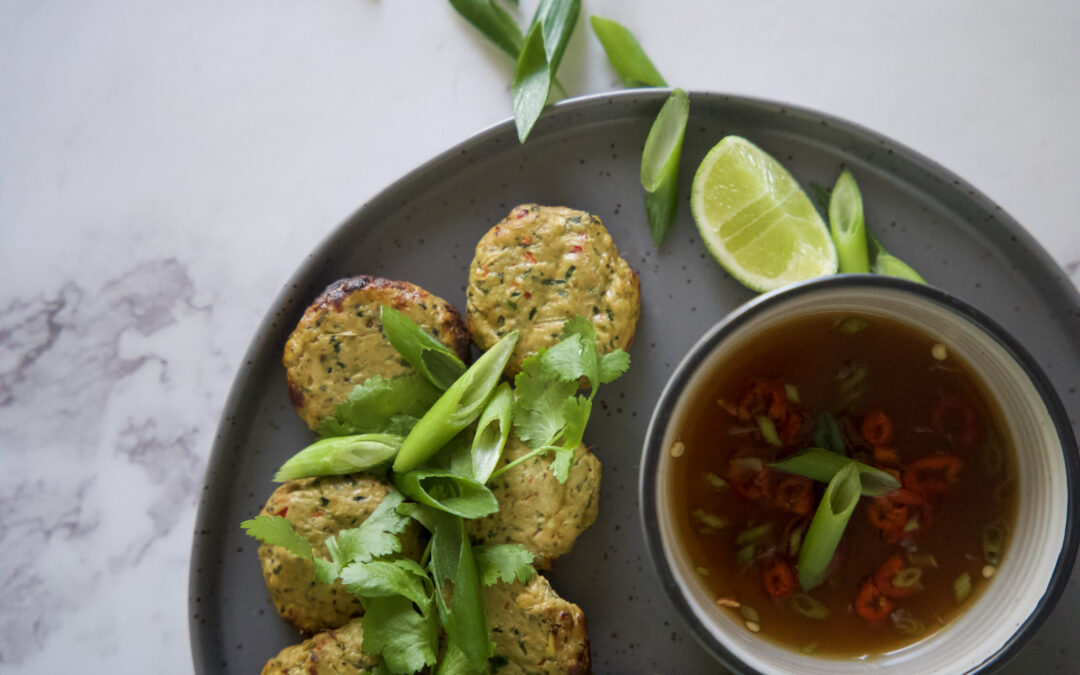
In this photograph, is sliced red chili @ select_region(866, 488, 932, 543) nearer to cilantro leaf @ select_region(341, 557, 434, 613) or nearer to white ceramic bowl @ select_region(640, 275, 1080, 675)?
white ceramic bowl @ select_region(640, 275, 1080, 675)

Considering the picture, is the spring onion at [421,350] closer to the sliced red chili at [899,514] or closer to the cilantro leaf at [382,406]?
the cilantro leaf at [382,406]

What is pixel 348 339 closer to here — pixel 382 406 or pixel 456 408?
pixel 382 406

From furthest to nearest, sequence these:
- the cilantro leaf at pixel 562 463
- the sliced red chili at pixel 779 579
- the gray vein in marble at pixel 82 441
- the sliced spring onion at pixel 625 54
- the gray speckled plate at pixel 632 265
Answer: the gray vein in marble at pixel 82 441, the sliced spring onion at pixel 625 54, the gray speckled plate at pixel 632 265, the sliced red chili at pixel 779 579, the cilantro leaf at pixel 562 463

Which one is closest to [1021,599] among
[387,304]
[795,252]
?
[795,252]

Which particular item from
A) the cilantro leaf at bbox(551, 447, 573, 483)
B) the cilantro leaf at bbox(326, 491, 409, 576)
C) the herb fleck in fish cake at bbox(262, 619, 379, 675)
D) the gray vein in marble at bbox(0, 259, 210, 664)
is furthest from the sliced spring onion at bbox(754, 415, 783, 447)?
the gray vein in marble at bbox(0, 259, 210, 664)

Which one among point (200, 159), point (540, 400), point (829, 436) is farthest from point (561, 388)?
point (200, 159)

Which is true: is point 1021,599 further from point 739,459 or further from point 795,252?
point 795,252

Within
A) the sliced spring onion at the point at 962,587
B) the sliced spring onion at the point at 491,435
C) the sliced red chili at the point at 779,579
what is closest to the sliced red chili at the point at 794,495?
the sliced red chili at the point at 779,579
